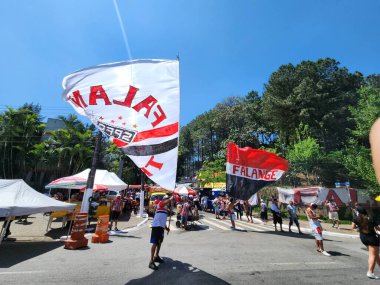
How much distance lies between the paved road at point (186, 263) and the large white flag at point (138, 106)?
117 inches

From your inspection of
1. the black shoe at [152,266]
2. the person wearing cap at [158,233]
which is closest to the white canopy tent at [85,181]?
the person wearing cap at [158,233]

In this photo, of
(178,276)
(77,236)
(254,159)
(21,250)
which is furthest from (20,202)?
(254,159)

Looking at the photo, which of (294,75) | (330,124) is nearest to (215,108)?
(294,75)

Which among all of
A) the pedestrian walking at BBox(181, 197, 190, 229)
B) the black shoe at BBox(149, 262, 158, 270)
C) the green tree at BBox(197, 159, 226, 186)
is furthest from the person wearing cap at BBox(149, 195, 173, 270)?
the green tree at BBox(197, 159, 226, 186)

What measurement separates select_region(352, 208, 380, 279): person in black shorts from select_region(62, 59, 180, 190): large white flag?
5.43 metres

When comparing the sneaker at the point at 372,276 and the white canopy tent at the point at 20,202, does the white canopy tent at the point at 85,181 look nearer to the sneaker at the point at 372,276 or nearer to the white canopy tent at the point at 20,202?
the white canopy tent at the point at 20,202

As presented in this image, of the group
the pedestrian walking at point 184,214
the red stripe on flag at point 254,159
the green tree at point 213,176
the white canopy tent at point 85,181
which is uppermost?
the green tree at point 213,176

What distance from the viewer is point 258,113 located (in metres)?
50.4

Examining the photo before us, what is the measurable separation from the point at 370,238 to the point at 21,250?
10707 mm

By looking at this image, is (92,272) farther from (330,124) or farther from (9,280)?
(330,124)

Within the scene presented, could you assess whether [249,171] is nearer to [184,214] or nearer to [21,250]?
[184,214]

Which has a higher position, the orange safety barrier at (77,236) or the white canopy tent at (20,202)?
the white canopy tent at (20,202)

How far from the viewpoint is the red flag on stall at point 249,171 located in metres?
15.1

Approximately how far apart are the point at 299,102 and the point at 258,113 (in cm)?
1210
